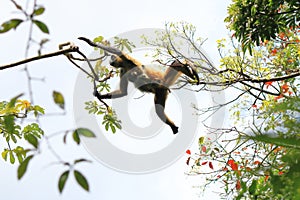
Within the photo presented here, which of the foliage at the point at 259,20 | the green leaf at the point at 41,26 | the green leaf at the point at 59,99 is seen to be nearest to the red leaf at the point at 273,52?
the foliage at the point at 259,20

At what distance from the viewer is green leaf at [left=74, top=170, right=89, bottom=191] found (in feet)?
3.01

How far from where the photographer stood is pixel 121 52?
4.72 m

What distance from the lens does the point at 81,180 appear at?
93 centimetres

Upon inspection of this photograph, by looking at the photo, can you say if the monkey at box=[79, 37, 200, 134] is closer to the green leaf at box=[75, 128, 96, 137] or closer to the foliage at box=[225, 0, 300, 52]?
the foliage at box=[225, 0, 300, 52]

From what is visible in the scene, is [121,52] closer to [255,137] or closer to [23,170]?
[23,170]

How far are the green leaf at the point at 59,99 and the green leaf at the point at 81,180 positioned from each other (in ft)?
0.66

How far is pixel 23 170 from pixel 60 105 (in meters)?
0.19

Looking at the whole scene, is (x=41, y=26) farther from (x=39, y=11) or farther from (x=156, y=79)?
(x=156, y=79)

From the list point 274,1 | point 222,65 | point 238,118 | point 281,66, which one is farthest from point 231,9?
point 238,118

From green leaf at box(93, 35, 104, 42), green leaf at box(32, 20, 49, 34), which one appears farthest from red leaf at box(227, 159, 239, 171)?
green leaf at box(32, 20, 49, 34)

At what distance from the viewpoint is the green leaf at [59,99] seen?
3.49 feet

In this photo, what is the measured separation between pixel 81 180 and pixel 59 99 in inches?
9.8

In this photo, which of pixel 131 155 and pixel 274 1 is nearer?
pixel 274 1

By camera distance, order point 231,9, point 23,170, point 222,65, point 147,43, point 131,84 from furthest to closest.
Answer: point 147,43 → point 222,65 → point 131,84 → point 231,9 → point 23,170
